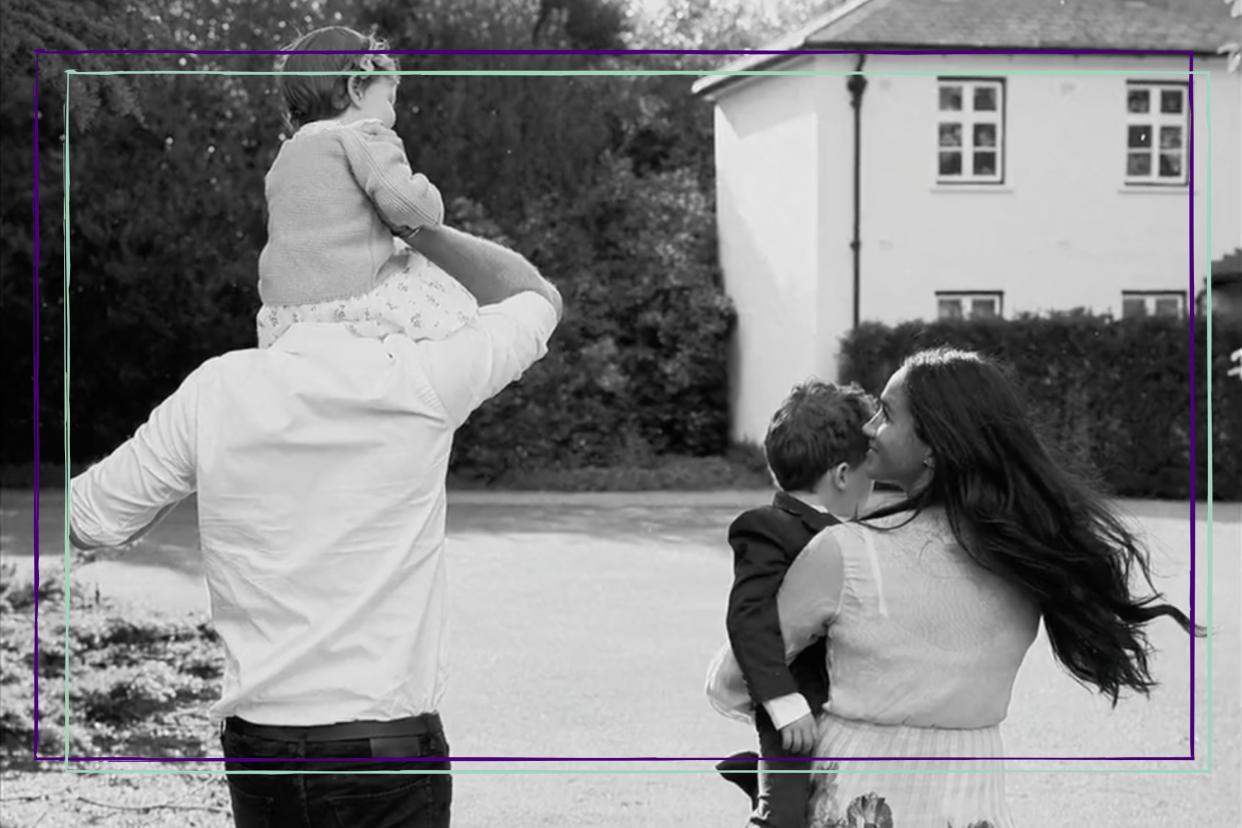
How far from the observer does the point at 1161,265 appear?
841 inches

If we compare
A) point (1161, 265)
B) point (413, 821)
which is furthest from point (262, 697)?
point (1161, 265)

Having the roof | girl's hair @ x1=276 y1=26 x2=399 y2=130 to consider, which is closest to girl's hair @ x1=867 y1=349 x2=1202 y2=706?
girl's hair @ x1=276 y1=26 x2=399 y2=130

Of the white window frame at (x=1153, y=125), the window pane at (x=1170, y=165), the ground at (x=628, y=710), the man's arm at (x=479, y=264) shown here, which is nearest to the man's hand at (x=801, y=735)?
the man's arm at (x=479, y=264)

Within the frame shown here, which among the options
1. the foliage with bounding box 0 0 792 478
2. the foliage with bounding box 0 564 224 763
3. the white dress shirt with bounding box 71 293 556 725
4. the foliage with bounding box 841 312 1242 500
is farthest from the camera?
the foliage with bounding box 0 0 792 478

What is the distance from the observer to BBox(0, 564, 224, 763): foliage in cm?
686

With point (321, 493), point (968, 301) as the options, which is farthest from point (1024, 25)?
point (321, 493)

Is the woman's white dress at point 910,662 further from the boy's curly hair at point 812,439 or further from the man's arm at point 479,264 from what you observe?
the man's arm at point 479,264

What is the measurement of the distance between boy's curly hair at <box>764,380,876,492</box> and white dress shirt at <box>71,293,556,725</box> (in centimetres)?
75

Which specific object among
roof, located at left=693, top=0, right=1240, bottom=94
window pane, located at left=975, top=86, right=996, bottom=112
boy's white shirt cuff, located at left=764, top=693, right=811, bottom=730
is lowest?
boy's white shirt cuff, located at left=764, top=693, right=811, bottom=730

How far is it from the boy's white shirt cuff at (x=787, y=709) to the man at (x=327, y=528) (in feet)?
1.72

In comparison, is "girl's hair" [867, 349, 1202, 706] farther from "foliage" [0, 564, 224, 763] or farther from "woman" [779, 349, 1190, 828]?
"foliage" [0, 564, 224, 763]

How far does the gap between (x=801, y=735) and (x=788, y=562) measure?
307 mm

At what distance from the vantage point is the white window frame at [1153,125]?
2075cm

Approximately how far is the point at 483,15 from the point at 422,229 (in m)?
21.9
